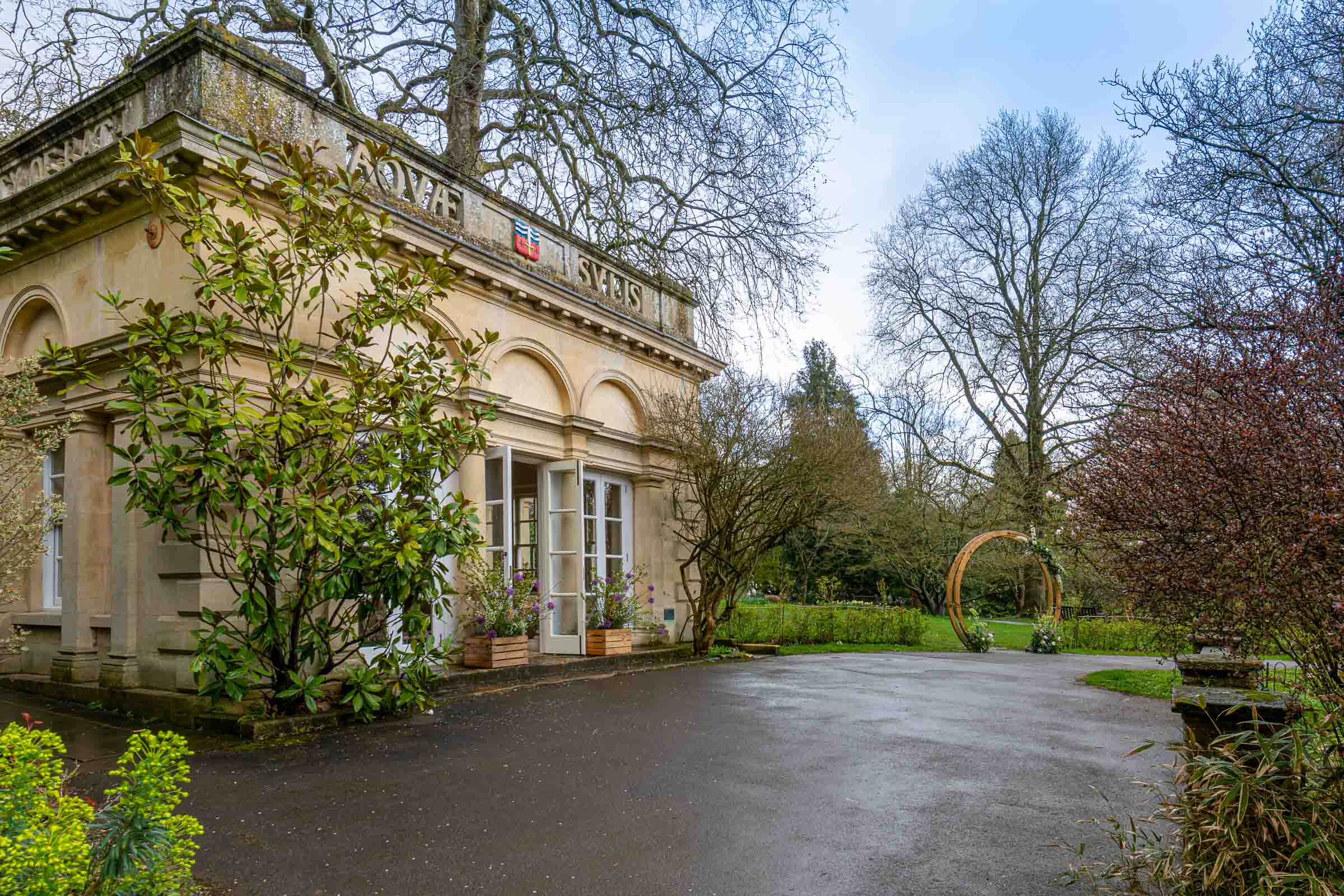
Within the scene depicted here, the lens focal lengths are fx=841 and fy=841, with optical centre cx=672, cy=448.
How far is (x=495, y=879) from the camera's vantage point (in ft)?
11.5

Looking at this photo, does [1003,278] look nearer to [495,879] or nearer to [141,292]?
[141,292]

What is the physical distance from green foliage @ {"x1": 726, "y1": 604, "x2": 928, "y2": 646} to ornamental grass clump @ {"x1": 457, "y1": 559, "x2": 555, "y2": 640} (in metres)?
7.64

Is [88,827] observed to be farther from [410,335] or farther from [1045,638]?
[1045,638]

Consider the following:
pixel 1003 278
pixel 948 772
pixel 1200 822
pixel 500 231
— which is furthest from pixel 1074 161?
pixel 1200 822

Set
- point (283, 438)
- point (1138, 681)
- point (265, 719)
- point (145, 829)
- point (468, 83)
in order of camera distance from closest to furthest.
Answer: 1. point (145, 829)
2. point (283, 438)
3. point (265, 719)
4. point (1138, 681)
5. point (468, 83)

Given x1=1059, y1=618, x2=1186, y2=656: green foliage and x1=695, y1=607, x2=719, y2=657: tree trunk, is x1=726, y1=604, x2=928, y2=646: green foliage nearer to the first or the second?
x1=1059, y1=618, x2=1186, y2=656: green foliage

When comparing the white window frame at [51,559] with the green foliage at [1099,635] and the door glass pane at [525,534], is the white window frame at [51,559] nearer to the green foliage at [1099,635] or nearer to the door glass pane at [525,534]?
the door glass pane at [525,534]

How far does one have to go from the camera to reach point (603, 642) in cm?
1038

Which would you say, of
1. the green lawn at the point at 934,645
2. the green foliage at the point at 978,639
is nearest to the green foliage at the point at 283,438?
the green lawn at the point at 934,645

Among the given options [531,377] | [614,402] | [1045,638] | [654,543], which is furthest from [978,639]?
[531,377]

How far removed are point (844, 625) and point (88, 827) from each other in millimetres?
14981

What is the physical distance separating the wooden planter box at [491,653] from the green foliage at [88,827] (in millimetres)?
5937

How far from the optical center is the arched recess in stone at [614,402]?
11.3m

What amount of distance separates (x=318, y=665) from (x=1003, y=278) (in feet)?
68.7
